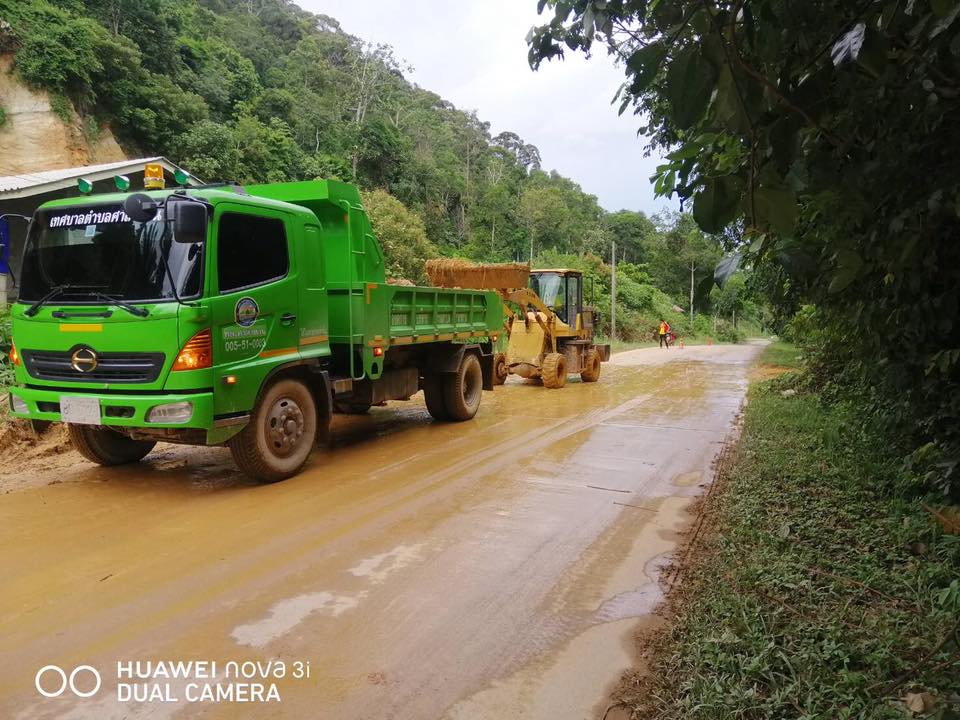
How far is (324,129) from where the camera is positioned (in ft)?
110

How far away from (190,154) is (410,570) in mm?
22859

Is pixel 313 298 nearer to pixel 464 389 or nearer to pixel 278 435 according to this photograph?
pixel 278 435

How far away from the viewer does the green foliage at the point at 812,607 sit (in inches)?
101

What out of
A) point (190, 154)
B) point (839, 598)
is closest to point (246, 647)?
point (839, 598)

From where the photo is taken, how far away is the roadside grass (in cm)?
254

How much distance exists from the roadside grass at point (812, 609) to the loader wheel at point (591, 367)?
8903 mm

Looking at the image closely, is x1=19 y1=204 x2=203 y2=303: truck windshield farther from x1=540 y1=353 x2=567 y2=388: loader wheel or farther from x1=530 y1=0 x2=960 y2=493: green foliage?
x1=540 y1=353 x2=567 y2=388: loader wheel

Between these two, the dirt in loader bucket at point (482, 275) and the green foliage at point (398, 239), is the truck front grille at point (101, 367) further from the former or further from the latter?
the green foliage at point (398, 239)

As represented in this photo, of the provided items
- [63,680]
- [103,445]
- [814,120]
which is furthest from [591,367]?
[814,120]

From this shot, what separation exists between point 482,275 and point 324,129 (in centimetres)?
2489

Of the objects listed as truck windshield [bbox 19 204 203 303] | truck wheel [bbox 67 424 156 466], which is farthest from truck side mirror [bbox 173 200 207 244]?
truck wheel [bbox 67 424 156 466]

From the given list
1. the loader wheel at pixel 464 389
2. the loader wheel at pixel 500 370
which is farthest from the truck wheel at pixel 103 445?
the loader wheel at pixel 500 370

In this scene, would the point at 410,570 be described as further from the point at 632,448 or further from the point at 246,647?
the point at 632,448

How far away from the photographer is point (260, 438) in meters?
5.53
